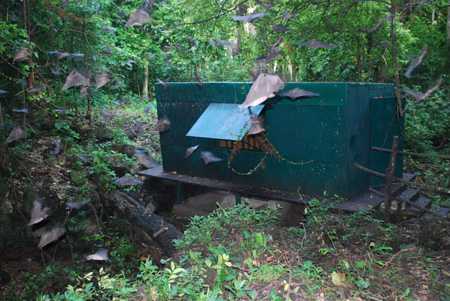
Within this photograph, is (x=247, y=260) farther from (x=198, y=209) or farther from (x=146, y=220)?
(x=198, y=209)

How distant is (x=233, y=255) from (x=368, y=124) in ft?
10.2

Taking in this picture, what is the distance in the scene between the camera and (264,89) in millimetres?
2355

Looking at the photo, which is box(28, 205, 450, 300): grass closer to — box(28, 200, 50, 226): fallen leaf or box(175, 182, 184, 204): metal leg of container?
box(28, 200, 50, 226): fallen leaf

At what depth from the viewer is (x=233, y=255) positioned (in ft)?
10.6

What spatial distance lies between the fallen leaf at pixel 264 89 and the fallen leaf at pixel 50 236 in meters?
2.11

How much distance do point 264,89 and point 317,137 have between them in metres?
3.14

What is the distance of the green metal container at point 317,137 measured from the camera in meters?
5.14

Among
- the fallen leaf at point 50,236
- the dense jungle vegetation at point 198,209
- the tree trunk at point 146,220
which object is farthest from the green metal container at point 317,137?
the fallen leaf at point 50,236

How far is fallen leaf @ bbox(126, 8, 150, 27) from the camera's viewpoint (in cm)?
272

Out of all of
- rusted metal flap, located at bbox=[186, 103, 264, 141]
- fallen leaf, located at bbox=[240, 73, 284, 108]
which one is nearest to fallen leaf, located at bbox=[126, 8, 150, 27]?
fallen leaf, located at bbox=[240, 73, 284, 108]

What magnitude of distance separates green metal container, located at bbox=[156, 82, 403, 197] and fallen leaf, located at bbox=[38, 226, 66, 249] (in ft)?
8.60

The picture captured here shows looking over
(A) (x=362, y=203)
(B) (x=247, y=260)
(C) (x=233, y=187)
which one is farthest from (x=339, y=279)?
(C) (x=233, y=187)

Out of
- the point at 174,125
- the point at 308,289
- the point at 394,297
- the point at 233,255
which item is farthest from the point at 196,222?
the point at 174,125

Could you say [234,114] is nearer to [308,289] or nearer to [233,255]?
[233,255]
